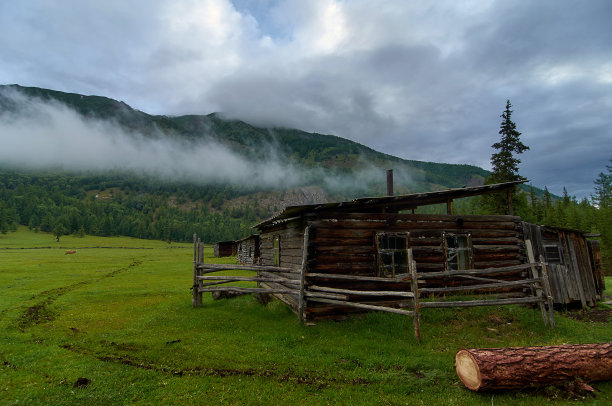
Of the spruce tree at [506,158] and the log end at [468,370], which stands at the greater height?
the spruce tree at [506,158]

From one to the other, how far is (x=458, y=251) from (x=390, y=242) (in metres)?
3.59

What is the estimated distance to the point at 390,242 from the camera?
13.1 meters

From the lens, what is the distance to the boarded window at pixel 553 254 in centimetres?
1570

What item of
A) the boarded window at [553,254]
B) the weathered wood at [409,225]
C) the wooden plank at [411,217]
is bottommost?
the boarded window at [553,254]

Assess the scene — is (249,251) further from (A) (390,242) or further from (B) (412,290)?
(B) (412,290)

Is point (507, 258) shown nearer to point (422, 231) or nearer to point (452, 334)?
point (422, 231)

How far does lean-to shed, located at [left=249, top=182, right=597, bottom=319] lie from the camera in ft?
39.4

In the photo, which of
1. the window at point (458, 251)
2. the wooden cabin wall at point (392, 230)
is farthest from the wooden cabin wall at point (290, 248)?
the window at point (458, 251)

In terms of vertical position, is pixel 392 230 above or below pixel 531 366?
above

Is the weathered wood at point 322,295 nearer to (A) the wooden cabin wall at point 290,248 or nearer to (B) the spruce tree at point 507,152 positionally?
(A) the wooden cabin wall at point 290,248

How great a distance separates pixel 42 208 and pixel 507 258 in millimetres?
193896

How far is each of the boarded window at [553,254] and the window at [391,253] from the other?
26.7 feet

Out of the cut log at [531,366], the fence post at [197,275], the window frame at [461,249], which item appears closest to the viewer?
the cut log at [531,366]

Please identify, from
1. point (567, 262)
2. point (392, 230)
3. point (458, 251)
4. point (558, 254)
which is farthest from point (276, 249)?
point (567, 262)
